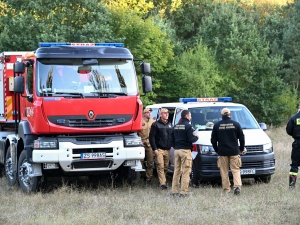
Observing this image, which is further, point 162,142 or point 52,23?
point 52,23

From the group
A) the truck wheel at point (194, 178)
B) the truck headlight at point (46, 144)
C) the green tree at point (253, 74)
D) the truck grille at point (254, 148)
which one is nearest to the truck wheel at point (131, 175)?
the truck wheel at point (194, 178)

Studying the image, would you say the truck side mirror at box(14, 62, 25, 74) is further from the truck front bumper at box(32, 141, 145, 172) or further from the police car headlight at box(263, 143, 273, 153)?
the police car headlight at box(263, 143, 273, 153)

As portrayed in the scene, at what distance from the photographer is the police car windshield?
587 inches

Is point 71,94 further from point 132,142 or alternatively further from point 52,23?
point 52,23

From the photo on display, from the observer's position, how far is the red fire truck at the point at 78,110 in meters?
13.1

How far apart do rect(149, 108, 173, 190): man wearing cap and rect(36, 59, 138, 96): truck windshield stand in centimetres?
139

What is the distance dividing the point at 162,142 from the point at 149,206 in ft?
11.4

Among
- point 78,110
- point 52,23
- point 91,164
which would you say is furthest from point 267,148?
point 52,23

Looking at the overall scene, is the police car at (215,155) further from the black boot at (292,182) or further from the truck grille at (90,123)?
the truck grille at (90,123)

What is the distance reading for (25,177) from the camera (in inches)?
549

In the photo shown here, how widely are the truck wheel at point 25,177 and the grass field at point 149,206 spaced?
211 millimetres

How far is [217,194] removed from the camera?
12.9 metres

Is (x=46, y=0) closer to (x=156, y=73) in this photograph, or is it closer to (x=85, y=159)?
(x=156, y=73)

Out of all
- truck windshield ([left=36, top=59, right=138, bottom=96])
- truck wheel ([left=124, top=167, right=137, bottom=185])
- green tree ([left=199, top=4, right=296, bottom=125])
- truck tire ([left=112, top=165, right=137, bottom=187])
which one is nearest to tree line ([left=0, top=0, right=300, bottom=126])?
green tree ([left=199, top=4, right=296, bottom=125])
